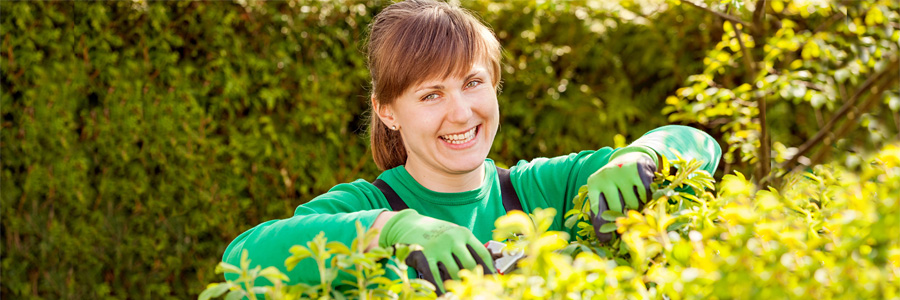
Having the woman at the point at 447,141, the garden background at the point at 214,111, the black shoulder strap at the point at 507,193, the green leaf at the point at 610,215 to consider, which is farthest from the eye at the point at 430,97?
the garden background at the point at 214,111

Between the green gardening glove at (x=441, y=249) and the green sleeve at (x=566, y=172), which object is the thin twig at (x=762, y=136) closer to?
the green sleeve at (x=566, y=172)

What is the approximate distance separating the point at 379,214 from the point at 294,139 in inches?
110

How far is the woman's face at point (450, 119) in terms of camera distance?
1855 mm

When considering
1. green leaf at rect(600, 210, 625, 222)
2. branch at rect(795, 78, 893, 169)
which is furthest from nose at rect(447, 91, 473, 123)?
branch at rect(795, 78, 893, 169)

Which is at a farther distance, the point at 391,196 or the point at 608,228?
Answer: the point at 391,196

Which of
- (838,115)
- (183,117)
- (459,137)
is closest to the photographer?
(459,137)

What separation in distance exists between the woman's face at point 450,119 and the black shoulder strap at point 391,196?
126 millimetres

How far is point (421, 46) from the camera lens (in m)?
1.82

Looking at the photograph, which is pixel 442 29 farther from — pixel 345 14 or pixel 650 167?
pixel 345 14

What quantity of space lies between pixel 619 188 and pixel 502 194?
2.78 ft

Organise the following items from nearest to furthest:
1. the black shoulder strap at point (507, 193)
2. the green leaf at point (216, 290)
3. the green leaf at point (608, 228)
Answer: the green leaf at point (216, 290) < the green leaf at point (608, 228) < the black shoulder strap at point (507, 193)

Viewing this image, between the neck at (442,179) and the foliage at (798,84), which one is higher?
the neck at (442,179)

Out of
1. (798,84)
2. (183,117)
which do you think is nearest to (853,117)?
(798,84)

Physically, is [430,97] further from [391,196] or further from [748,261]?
[748,261]
